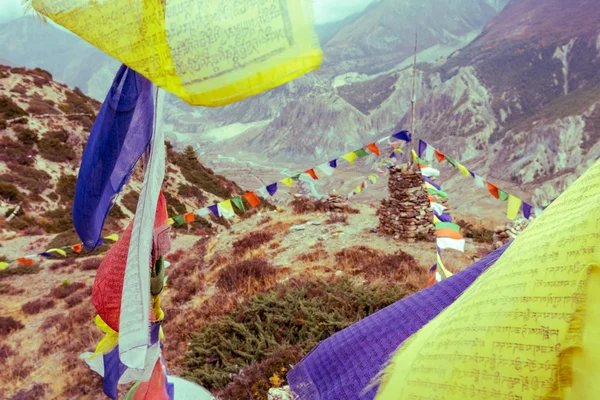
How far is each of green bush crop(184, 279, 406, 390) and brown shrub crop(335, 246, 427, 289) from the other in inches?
32.8

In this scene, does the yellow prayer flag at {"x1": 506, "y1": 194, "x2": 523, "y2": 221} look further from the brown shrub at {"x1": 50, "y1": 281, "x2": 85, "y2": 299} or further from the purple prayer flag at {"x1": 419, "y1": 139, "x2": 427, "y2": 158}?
the brown shrub at {"x1": 50, "y1": 281, "x2": 85, "y2": 299}

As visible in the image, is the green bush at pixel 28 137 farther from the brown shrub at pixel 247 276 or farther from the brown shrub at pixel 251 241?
the brown shrub at pixel 247 276

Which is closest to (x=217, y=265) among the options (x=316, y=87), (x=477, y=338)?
(x=477, y=338)

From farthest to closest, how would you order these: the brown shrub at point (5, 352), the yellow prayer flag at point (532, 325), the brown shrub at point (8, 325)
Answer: the brown shrub at point (8, 325) < the brown shrub at point (5, 352) < the yellow prayer flag at point (532, 325)

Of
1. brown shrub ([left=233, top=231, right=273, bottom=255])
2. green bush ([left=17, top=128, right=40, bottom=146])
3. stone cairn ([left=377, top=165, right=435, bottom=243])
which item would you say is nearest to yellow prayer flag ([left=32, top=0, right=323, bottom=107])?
brown shrub ([left=233, top=231, right=273, bottom=255])

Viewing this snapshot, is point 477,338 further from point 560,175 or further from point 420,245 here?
point 560,175

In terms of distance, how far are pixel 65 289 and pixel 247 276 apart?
593 centimetres

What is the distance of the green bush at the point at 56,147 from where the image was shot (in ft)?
70.7

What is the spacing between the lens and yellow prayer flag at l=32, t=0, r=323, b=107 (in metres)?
1.10

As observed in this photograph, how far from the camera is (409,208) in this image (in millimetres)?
10375

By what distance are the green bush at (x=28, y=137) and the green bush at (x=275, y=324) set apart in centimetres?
2124

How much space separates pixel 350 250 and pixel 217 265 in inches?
128

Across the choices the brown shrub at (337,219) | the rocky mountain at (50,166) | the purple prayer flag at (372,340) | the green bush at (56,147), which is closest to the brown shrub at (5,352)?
the purple prayer flag at (372,340)

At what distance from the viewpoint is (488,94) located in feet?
263
